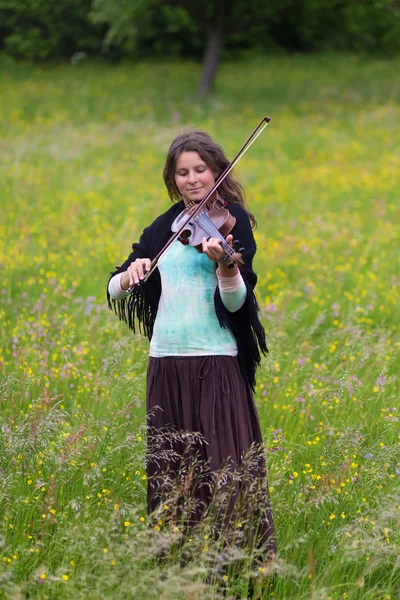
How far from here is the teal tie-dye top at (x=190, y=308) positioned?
288cm

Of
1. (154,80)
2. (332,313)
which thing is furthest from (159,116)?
(332,313)

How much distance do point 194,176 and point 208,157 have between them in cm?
9

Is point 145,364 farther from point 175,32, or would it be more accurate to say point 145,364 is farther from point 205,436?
point 175,32

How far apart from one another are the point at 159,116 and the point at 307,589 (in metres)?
18.2

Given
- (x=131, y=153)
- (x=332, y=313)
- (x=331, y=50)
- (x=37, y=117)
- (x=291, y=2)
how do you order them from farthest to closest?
(x=331, y=50) → (x=291, y=2) → (x=37, y=117) → (x=131, y=153) → (x=332, y=313)

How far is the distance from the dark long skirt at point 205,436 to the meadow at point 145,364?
0.12 metres

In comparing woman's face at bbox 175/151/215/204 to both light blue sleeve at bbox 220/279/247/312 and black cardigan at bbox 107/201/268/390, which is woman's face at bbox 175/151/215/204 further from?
light blue sleeve at bbox 220/279/247/312

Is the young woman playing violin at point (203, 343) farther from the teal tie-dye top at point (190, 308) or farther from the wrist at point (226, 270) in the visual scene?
the wrist at point (226, 270)

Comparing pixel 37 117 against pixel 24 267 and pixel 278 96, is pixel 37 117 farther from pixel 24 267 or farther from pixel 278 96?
pixel 24 267

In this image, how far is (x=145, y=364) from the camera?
4496 millimetres

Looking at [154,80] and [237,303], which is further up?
[154,80]

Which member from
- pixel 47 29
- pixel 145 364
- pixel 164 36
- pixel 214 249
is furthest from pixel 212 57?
pixel 214 249

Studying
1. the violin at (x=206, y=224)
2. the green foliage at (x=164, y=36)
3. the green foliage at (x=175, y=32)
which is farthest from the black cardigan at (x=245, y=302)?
the green foliage at (x=175, y=32)

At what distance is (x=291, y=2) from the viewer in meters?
24.4
